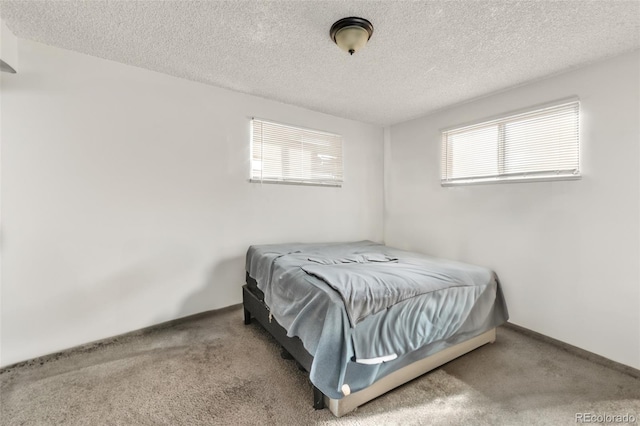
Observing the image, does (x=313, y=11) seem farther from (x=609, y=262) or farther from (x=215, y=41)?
(x=609, y=262)

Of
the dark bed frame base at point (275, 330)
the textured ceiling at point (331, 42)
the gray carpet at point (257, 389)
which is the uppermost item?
the textured ceiling at point (331, 42)

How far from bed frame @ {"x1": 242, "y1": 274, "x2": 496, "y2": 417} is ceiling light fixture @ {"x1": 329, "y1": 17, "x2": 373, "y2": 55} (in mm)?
1925

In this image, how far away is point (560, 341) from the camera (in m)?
2.21

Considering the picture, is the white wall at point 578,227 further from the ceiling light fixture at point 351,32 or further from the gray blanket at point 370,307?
the ceiling light fixture at point 351,32

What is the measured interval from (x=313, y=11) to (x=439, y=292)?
1953 millimetres

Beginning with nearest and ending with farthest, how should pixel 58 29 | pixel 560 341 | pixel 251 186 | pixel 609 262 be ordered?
pixel 58 29 < pixel 609 262 < pixel 560 341 < pixel 251 186

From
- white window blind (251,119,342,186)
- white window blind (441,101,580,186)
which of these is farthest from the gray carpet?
white window blind (251,119,342,186)

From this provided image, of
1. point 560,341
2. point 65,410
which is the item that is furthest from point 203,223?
point 560,341

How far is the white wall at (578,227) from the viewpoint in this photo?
1.90 m

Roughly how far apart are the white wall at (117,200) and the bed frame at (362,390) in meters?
0.66

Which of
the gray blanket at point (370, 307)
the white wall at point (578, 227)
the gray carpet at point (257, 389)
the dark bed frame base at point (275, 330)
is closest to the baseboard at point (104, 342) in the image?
the gray carpet at point (257, 389)

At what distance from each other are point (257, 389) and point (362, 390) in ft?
2.19

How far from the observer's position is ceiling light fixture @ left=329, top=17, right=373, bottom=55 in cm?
160

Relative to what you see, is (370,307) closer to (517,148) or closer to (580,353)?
(580,353)
